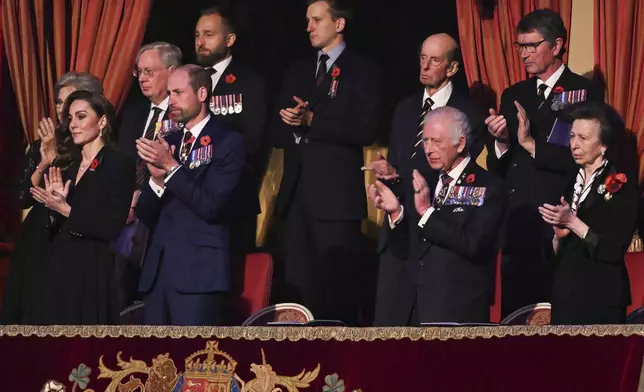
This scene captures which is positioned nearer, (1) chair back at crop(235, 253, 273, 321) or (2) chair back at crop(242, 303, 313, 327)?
(2) chair back at crop(242, 303, 313, 327)

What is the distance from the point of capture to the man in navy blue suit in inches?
283

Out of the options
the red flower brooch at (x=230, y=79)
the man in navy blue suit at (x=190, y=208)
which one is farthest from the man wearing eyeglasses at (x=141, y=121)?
the red flower brooch at (x=230, y=79)

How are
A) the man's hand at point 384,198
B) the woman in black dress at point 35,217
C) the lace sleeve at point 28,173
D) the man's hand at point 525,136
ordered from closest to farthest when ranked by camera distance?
the man's hand at point 384,198 < the man's hand at point 525,136 < the woman in black dress at point 35,217 < the lace sleeve at point 28,173

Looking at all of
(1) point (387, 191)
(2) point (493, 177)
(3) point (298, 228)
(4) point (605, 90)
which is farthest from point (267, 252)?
(4) point (605, 90)

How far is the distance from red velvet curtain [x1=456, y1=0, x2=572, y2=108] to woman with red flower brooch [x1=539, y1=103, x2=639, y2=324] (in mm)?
604

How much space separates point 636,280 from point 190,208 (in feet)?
7.70

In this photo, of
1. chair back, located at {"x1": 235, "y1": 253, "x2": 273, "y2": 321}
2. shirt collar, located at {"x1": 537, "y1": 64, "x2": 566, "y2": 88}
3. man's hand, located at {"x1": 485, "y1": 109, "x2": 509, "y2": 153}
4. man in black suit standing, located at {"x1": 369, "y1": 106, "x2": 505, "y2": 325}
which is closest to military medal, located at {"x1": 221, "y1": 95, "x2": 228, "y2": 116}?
chair back, located at {"x1": 235, "y1": 253, "x2": 273, "y2": 321}

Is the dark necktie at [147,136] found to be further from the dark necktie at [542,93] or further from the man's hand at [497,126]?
Answer: the dark necktie at [542,93]

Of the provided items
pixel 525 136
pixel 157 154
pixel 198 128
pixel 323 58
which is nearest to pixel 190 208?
pixel 157 154

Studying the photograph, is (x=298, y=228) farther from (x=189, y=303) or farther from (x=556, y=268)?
(x=556, y=268)

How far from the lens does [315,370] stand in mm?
6484

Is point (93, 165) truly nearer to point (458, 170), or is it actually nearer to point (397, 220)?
point (397, 220)

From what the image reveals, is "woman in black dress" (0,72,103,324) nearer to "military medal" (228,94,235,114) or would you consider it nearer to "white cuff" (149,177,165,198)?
"white cuff" (149,177,165,198)

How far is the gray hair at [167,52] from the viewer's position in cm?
771
